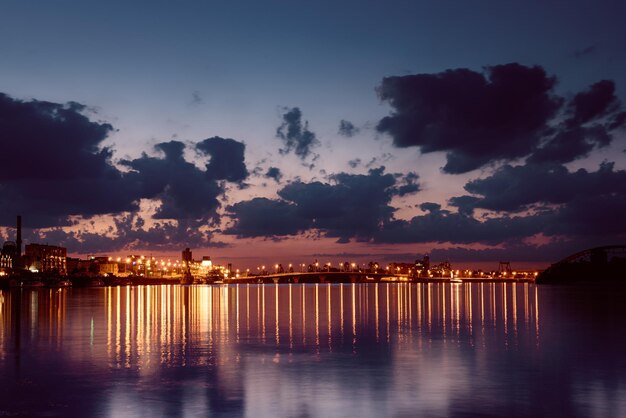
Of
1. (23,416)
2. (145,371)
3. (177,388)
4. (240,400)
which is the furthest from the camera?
(145,371)

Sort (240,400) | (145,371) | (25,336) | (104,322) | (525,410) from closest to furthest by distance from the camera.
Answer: (525,410) → (240,400) → (145,371) → (25,336) → (104,322)

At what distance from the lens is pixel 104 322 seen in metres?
61.1

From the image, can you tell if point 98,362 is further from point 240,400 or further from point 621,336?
point 621,336

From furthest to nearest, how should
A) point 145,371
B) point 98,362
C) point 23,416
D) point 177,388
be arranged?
point 98,362, point 145,371, point 177,388, point 23,416

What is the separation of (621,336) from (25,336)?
40.0m

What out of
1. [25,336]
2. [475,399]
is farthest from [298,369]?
[25,336]

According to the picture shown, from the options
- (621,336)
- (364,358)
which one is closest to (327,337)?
(364,358)

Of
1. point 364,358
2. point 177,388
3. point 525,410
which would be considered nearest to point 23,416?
point 177,388

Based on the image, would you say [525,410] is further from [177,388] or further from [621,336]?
[621,336]

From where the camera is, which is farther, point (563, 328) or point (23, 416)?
point (563, 328)

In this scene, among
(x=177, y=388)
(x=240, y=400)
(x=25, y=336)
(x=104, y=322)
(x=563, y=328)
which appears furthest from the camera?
(x=104, y=322)

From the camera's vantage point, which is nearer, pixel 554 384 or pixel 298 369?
pixel 554 384

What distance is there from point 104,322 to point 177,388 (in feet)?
121

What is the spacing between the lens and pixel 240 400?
24531 millimetres
